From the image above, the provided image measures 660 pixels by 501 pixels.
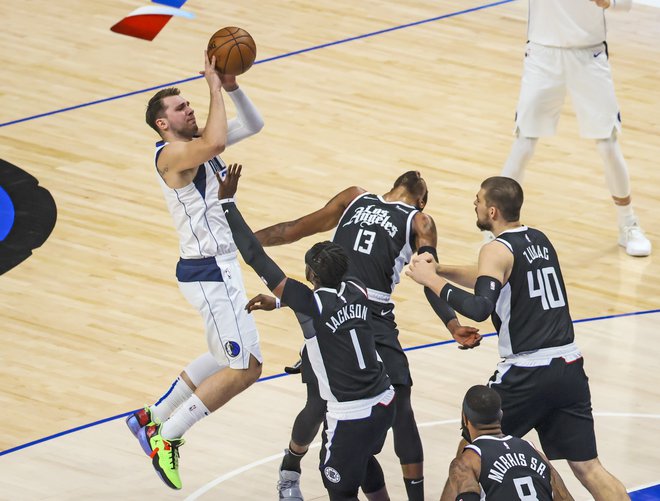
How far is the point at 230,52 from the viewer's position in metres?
7.29

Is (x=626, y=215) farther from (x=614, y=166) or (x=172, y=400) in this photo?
(x=172, y=400)

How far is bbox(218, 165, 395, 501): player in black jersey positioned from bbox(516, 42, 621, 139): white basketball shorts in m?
4.31

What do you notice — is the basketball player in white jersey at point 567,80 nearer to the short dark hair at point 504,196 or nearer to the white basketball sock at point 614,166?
the white basketball sock at point 614,166

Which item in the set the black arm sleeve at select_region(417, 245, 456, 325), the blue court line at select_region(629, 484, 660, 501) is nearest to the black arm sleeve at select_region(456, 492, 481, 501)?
the black arm sleeve at select_region(417, 245, 456, 325)

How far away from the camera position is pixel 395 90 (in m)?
14.3

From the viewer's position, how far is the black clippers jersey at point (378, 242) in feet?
23.3

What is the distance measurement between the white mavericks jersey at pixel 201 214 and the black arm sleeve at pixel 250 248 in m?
0.71

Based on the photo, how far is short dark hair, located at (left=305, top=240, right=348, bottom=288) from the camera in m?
6.43

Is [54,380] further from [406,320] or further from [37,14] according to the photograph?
[37,14]

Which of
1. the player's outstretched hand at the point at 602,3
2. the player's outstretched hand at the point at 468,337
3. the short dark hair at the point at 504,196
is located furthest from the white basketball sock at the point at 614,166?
the player's outstretched hand at the point at 468,337

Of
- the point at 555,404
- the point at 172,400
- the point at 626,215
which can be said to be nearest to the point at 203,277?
the point at 172,400

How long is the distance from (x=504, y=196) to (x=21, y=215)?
5.48 meters

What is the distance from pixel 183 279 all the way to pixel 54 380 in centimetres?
176

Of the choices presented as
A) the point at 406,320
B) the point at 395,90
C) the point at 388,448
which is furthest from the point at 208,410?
the point at 395,90
